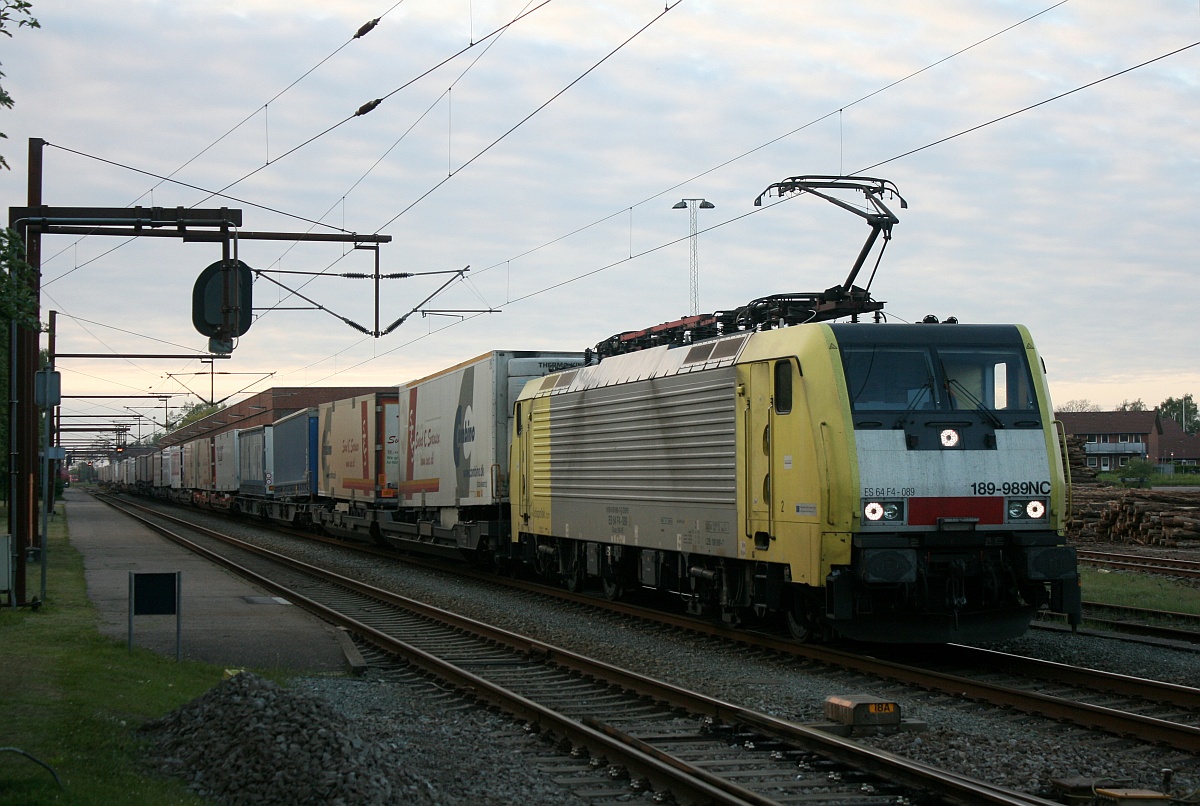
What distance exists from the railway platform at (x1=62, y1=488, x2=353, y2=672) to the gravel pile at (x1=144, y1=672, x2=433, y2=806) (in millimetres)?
3210

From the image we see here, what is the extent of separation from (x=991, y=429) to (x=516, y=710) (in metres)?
5.25

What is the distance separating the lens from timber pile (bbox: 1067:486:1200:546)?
93.2ft

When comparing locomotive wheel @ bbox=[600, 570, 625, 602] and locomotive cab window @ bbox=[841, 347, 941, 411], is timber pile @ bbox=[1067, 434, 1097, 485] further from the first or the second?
locomotive cab window @ bbox=[841, 347, 941, 411]

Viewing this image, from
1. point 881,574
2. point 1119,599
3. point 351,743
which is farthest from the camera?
point 1119,599

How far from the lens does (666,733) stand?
8586 mm

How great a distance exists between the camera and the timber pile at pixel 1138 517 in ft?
93.2

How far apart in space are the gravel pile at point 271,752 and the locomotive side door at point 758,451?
526cm

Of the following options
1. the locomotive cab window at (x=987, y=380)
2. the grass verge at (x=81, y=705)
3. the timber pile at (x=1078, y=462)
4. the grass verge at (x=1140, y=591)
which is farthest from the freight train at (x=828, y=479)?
the timber pile at (x=1078, y=462)

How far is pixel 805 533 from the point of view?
37.2ft

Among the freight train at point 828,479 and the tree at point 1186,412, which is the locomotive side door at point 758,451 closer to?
the freight train at point 828,479

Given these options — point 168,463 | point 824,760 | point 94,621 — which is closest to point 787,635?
point 824,760

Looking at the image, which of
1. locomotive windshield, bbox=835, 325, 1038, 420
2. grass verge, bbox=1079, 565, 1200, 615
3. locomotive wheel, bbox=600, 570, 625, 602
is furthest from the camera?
locomotive wheel, bbox=600, 570, 625, 602

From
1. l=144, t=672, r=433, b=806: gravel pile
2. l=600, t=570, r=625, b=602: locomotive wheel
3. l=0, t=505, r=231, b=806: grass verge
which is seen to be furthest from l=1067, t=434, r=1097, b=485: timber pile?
l=144, t=672, r=433, b=806: gravel pile

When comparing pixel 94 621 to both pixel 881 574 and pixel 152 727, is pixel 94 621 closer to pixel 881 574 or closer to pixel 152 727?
pixel 152 727
